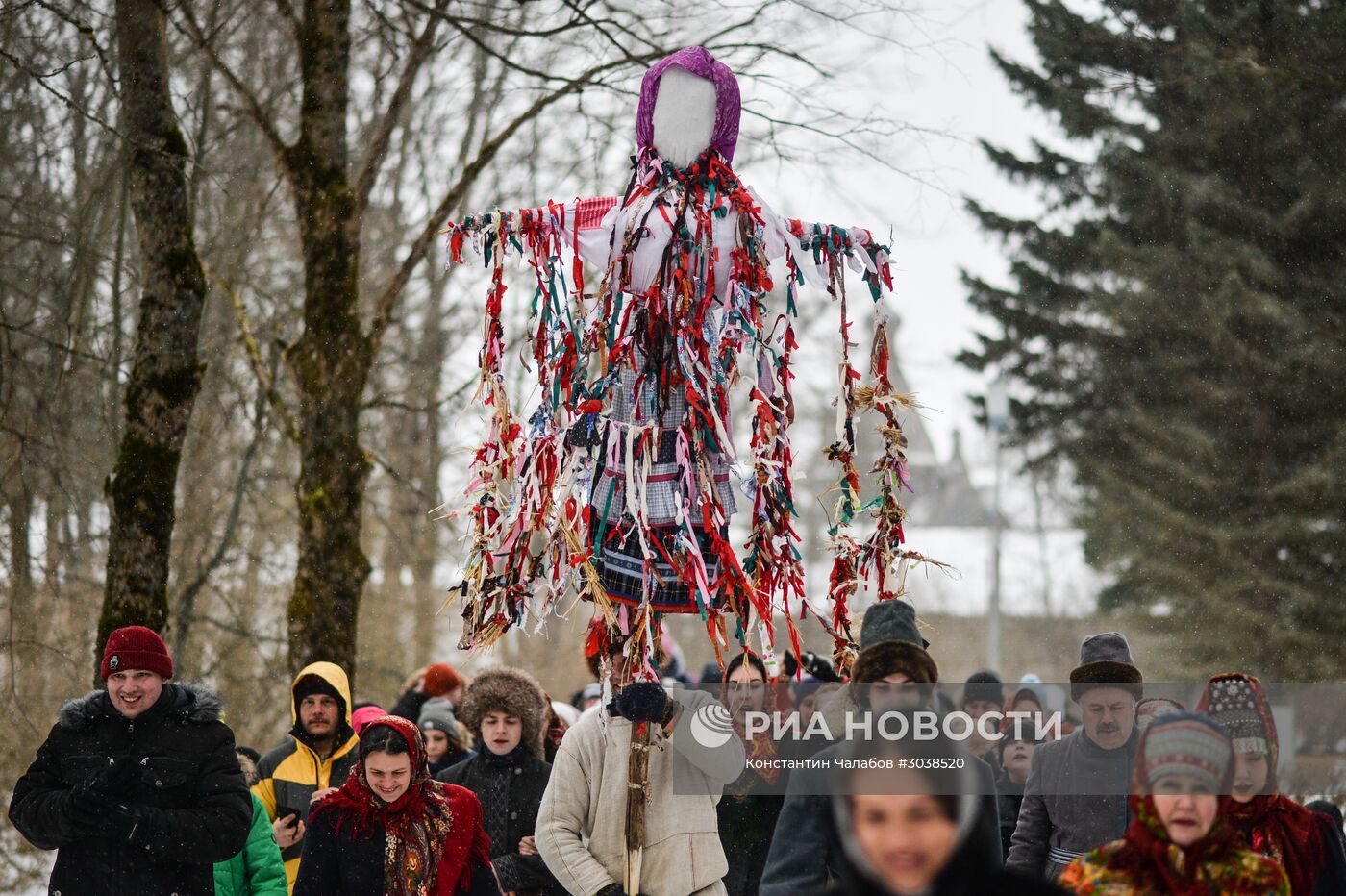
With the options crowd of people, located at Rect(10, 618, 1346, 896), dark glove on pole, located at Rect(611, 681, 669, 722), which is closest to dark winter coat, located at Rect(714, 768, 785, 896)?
crowd of people, located at Rect(10, 618, 1346, 896)

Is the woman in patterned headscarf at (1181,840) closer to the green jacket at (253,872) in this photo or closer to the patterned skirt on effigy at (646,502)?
the patterned skirt on effigy at (646,502)

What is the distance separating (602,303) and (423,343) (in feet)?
42.8

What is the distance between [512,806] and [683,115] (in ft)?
9.67

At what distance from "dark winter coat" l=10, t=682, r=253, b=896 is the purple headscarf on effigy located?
91.3 inches

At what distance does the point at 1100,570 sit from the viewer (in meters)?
20.3

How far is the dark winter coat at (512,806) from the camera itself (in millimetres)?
5988

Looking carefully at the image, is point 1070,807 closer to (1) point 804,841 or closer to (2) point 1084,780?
(2) point 1084,780

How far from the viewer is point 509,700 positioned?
6.25m

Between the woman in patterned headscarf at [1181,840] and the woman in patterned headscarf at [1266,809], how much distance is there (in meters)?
0.72

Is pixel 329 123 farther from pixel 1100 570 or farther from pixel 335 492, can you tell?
pixel 1100 570

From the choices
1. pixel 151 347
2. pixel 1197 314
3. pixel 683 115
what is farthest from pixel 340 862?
pixel 1197 314

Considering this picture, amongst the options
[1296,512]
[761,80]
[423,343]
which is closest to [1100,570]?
[1296,512]

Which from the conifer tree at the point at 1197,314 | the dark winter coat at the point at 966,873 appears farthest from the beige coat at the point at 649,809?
the conifer tree at the point at 1197,314

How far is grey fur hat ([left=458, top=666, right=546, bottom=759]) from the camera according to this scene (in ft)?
20.4
